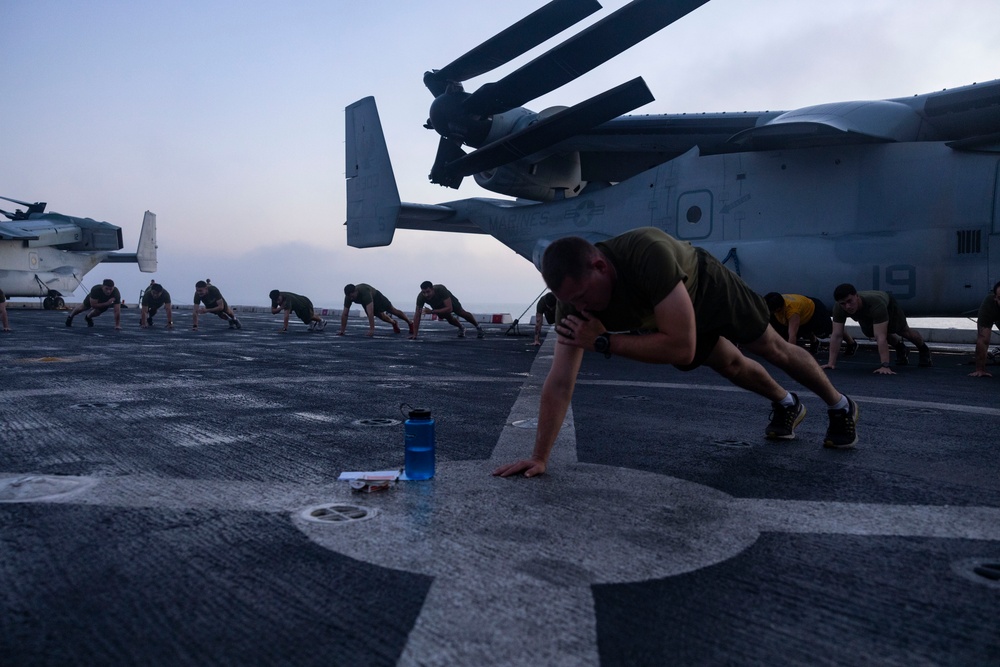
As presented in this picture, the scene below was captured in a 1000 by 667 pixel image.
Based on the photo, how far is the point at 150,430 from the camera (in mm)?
4336

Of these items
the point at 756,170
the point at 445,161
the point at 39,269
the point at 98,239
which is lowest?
the point at 39,269

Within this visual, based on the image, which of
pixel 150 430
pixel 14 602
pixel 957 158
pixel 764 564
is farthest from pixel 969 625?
pixel 957 158

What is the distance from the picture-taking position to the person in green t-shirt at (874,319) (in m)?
8.57

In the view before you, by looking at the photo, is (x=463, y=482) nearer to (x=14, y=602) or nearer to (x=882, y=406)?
(x=14, y=602)

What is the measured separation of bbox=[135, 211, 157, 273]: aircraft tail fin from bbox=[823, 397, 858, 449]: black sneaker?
1687 inches

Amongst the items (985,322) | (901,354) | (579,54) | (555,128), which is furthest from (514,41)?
(985,322)

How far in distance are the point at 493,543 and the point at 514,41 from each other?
12.3 meters

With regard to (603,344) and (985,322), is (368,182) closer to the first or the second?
(985,322)

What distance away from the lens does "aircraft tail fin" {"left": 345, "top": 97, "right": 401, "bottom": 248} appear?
17.6 metres

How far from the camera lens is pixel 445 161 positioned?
50.2ft

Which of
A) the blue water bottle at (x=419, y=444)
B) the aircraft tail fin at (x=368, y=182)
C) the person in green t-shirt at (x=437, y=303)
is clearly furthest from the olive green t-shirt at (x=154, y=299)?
the blue water bottle at (x=419, y=444)

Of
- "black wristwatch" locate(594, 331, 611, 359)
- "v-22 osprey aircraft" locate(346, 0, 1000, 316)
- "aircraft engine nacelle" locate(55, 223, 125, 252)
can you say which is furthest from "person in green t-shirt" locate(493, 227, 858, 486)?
"aircraft engine nacelle" locate(55, 223, 125, 252)

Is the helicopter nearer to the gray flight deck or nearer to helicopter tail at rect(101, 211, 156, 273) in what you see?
helicopter tail at rect(101, 211, 156, 273)

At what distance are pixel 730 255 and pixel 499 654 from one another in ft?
38.3
